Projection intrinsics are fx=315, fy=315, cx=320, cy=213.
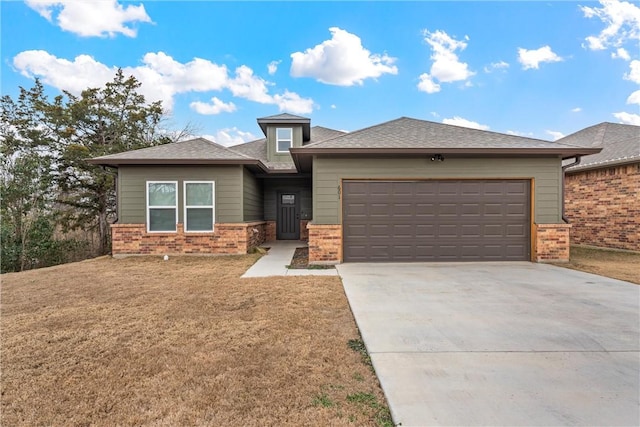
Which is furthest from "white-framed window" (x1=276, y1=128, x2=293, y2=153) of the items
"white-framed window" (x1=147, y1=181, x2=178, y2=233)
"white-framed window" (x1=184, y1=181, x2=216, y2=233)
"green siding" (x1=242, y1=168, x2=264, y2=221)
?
"white-framed window" (x1=147, y1=181, x2=178, y2=233)

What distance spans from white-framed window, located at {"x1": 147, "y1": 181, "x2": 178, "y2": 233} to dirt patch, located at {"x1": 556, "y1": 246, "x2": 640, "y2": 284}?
34.1 feet

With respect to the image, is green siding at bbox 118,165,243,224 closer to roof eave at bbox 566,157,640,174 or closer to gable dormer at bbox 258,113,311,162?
gable dormer at bbox 258,113,311,162

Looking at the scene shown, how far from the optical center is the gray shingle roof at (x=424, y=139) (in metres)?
7.60

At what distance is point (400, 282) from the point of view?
5809 millimetres

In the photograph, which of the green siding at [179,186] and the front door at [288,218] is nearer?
the green siding at [179,186]

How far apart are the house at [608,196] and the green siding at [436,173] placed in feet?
12.2

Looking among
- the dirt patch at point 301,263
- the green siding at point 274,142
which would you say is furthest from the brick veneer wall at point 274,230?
the dirt patch at point 301,263

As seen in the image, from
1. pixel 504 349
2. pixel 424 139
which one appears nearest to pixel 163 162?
pixel 424 139

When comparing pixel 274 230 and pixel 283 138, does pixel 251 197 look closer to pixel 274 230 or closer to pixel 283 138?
pixel 274 230

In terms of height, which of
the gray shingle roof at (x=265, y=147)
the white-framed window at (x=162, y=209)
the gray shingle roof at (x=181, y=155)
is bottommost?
the white-framed window at (x=162, y=209)

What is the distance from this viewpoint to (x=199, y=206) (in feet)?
30.8

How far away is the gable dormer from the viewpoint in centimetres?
1405

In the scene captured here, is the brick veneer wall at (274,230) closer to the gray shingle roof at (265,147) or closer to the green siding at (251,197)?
the green siding at (251,197)

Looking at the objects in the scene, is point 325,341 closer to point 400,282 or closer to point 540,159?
point 400,282
